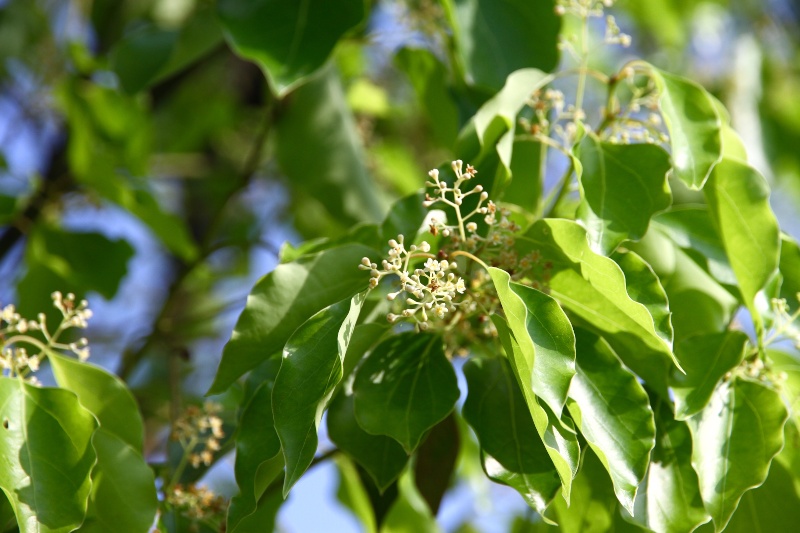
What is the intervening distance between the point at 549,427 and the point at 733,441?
0.85ft

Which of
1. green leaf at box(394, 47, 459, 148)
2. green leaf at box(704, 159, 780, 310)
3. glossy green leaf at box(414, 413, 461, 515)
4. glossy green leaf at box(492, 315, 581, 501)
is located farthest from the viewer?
green leaf at box(394, 47, 459, 148)

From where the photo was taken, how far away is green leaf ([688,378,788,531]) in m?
0.97

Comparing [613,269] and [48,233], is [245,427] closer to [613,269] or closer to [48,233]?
[613,269]

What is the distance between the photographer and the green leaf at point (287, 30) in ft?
4.38

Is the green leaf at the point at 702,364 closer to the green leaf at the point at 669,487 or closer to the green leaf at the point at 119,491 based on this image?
the green leaf at the point at 669,487

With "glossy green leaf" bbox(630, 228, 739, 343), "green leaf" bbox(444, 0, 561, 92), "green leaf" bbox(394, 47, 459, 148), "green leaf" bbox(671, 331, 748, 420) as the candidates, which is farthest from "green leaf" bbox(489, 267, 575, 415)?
"green leaf" bbox(394, 47, 459, 148)

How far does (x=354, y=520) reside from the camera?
184 cm

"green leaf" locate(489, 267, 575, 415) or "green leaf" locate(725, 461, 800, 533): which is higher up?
"green leaf" locate(489, 267, 575, 415)

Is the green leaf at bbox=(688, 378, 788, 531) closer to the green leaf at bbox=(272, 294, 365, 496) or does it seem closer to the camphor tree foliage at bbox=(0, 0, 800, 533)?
the camphor tree foliage at bbox=(0, 0, 800, 533)

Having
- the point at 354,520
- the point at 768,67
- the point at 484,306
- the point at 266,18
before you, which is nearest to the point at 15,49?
the point at 266,18

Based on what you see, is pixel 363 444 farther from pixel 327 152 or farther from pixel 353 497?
pixel 327 152

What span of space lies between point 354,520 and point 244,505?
0.92m

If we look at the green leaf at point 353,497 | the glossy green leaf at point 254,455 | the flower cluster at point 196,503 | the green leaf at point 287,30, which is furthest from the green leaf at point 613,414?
the green leaf at point 353,497

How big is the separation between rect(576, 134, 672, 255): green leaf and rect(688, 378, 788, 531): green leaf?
0.22 m
